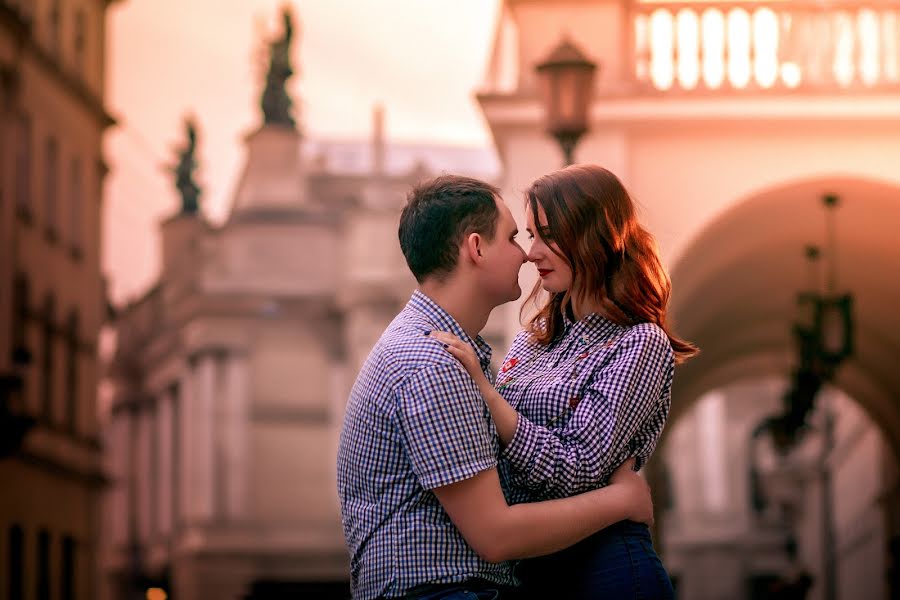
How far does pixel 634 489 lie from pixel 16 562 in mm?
25174

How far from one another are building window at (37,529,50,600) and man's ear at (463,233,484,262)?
87.5 feet

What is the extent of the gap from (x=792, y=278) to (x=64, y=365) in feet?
53.3

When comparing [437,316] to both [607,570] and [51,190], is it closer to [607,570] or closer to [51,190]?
[607,570]

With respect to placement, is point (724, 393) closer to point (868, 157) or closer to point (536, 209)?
point (868, 157)

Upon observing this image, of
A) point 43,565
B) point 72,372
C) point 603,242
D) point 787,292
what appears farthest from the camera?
point 72,372

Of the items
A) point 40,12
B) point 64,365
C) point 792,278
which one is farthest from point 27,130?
point 792,278

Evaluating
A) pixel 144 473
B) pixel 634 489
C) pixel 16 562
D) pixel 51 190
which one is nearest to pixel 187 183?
pixel 144 473

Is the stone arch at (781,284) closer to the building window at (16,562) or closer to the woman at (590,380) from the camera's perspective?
the woman at (590,380)

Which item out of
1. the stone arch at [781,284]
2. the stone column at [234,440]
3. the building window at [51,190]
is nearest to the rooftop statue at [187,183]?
the stone column at [234,440]

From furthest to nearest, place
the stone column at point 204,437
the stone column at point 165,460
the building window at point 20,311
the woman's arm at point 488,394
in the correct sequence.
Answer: the stone column at point 165,460 < the stone column at point 204,437 < the building window at point 20,311 < the woman's arm at point 488,394

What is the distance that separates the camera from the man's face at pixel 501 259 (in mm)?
4148

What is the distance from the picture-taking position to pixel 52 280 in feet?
102

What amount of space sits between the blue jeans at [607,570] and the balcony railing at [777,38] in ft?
35.1

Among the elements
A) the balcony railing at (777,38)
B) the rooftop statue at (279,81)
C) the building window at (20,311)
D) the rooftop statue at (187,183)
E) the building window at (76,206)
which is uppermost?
the rooftop statue at (279,81)
